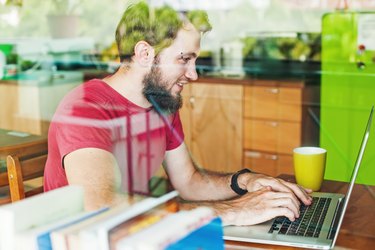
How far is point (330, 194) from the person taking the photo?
133cm

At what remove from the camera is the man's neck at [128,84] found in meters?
1.48

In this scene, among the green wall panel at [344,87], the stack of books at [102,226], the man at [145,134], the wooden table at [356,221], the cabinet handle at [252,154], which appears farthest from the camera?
the cabinet handle at [252,154]

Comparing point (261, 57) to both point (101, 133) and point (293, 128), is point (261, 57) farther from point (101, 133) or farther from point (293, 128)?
point (101, 133)

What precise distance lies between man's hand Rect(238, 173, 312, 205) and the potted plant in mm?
1950

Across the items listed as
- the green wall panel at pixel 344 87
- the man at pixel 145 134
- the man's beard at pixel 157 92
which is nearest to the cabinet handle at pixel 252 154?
the green wall panel at pixel 344 87

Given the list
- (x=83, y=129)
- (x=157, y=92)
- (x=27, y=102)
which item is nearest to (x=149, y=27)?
(x=157, y=92)

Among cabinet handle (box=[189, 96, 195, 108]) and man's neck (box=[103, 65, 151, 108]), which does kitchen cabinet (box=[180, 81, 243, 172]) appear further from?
man's neck (box=[103, 65, 151, 108])

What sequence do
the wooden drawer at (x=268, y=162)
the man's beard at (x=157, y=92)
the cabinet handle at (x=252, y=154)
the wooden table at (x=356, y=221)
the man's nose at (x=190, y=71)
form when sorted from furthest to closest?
the cabinet handle at (x=252, y=154) < the wooden drawer at (x=268, y=162) < the man's nose at (x=190, y=71) < the man's beard at (x=157, y=92) < the wooden table at (x=356, y=221)

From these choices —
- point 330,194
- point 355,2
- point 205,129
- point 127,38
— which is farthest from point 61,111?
point 355,2

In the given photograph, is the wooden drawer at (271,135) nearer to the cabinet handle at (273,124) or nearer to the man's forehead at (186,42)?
the cabinet handle at (273,124)

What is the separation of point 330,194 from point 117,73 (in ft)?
1.97

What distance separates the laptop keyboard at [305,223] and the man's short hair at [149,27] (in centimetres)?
63

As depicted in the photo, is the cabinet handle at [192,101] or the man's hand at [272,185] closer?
the man's hand at [272,185]

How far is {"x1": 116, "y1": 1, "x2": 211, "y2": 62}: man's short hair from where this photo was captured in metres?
1.63
